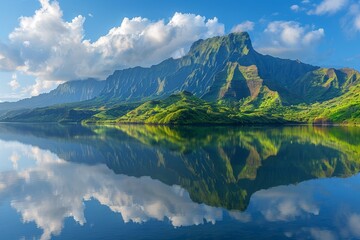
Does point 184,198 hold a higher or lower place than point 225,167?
lower

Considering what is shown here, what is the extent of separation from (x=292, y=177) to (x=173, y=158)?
42.8 meters

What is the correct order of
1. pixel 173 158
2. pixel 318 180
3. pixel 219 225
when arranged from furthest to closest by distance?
pixel 173 158 → pixel 318 180 → pixel 219 225

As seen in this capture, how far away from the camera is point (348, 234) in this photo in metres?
40.0

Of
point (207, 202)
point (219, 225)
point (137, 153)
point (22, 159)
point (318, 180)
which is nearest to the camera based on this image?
point (219, 225)

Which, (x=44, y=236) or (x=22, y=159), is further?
(x=22, y=159)

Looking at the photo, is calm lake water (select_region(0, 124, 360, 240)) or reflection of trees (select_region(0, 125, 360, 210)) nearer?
calm lake water (select_region(0, 124, 360, 240))

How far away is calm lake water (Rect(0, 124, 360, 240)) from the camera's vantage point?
42.8 meters

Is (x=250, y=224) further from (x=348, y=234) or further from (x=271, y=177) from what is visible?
(x=271, y=177)

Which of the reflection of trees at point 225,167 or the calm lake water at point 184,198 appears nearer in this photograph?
the calm lake water at point 184,198

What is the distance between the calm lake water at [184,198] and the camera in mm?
42812

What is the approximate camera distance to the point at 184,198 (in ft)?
Answer: 196

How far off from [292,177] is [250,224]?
37635 millimetres

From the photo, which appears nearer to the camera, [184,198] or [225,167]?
[184,198]

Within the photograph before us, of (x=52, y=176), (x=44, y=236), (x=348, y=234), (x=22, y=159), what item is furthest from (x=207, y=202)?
(x=22, y=159)
